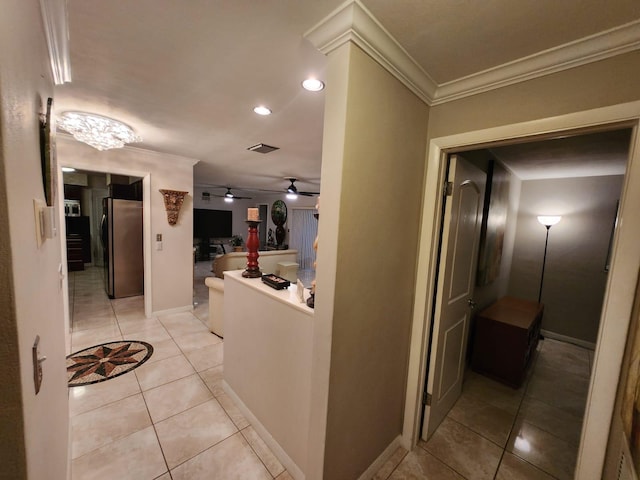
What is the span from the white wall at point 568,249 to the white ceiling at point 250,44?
329 centimetres

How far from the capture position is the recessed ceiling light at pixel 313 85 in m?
1.52

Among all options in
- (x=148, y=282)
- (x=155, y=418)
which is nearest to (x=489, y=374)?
(x=155, y=418)

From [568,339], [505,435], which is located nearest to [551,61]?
[505,435]

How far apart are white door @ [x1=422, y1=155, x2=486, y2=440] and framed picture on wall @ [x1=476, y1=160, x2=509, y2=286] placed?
29 cm

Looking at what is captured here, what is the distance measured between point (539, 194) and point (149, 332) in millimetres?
5728

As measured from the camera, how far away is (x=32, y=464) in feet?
1.88

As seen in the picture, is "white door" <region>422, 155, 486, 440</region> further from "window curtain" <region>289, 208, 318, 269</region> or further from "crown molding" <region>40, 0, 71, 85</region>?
"window curtain" <region>289, 208, 318, 269</region>

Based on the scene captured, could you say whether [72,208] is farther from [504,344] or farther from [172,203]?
[504,344]

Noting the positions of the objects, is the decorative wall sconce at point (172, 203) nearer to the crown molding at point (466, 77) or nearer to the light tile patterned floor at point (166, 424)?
the light tile patterned floor at point (166, 424)

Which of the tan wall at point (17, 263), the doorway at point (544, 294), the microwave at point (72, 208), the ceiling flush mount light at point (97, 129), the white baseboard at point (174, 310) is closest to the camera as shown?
the tan wall at point (17, 263)

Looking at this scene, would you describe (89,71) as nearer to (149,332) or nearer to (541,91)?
(541,91)

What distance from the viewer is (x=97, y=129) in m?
2.22

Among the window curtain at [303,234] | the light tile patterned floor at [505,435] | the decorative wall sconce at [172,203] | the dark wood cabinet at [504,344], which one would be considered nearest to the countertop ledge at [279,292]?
the light tile patterned floor at [505,435]

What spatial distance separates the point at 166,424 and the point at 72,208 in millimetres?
7351
